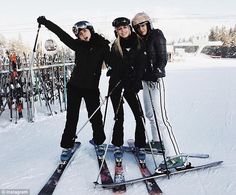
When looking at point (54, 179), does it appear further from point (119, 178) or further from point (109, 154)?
point (109, 154)

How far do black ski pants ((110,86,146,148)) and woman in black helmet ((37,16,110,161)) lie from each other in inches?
14.0

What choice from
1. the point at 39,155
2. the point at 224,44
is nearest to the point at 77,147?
the point at 39,155

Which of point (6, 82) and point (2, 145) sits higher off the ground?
point (6, 82)

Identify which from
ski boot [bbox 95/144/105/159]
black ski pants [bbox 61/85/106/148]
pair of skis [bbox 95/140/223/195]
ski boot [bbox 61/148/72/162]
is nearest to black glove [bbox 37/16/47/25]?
black ski pants [bbox 61/85/106/148]

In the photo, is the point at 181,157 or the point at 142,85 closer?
the point at 181,157

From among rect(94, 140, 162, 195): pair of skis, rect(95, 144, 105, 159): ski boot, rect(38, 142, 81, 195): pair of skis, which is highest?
rect(95, 144, 105, 159): ski boot

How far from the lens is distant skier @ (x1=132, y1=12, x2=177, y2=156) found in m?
4.41

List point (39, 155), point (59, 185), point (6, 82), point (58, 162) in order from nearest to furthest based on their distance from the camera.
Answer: point (59, 185), point (58, 162), point (39, 155), point (6, 82)

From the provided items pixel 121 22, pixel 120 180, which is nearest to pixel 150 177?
pixel 120 180

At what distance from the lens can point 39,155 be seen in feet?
18.7

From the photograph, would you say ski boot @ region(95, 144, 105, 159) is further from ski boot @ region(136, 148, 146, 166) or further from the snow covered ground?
ski boot @ region(136, 148, 146, 166)

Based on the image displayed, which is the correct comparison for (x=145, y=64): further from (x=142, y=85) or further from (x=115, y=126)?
(x=115, y=126)

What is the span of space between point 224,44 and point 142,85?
72.0 meters

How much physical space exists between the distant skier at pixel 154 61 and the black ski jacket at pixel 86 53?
507 mm
